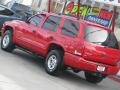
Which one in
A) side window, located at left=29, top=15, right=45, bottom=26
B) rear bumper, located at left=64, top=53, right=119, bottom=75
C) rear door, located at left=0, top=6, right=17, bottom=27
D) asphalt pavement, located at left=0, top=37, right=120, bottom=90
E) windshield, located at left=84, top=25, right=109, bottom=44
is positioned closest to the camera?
asphalt pavement, located at left=0, top=37, right=120, bottom=90

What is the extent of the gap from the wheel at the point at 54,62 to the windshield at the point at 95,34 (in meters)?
0.91

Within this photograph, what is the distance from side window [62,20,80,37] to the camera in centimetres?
1258

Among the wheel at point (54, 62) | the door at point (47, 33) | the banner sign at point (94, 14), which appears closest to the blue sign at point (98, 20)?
the banner sign at point (94, 14)

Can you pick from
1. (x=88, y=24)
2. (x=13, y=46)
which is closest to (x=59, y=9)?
(x=13, y=46)

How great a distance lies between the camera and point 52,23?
13.6m

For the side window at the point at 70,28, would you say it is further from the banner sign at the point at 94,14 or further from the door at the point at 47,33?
the banner sign at the point at 94,14

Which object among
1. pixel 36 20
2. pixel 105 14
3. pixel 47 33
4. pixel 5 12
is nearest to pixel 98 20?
pixel 105 14

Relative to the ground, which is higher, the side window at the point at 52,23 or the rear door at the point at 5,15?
the side window at the point at 52,23

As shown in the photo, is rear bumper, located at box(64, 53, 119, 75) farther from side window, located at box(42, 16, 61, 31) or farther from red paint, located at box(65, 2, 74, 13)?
red paint, located at box(65, 2, 74, 13)

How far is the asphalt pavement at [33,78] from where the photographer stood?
10672 millimetres

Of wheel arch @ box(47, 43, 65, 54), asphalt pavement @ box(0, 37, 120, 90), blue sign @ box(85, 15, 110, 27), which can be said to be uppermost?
wheel arch @ box(47, 43, 65, 54)

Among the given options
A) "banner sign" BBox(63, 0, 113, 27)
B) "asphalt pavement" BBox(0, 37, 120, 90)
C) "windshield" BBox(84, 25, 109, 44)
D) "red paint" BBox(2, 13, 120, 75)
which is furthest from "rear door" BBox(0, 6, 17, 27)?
"windshield" BBox(84, 25, 109, 44)

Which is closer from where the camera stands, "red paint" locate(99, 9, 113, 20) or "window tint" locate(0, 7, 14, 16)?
"window tint" locate(0, 7, 14, 16)

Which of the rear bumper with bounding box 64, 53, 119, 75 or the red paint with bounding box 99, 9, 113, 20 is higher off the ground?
the red paint with bounding box 99, 9, 113, 20
